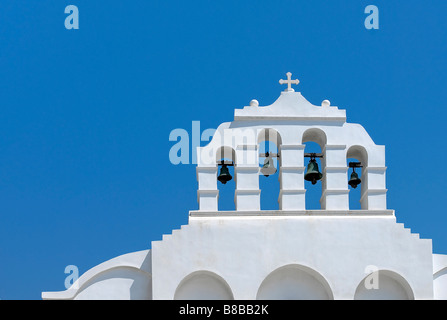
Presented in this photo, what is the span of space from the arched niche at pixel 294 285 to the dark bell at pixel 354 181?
8.63ft

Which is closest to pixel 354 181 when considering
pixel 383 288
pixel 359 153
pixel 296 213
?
pixel 359 153

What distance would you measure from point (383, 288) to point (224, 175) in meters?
4.56

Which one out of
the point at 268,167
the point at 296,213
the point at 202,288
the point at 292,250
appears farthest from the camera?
the point at 268,167

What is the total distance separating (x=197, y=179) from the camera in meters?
36.8

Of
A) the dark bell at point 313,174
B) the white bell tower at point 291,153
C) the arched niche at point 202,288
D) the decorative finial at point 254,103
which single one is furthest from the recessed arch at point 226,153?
the arched niche at point 202,288

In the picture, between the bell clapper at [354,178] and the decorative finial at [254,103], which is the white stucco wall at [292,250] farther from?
the decorative finial at [254,103]

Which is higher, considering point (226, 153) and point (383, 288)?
point (226, 153)

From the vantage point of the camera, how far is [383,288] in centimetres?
3619

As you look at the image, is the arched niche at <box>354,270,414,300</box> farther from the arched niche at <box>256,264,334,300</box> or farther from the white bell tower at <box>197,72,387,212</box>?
the white bell tower at <box>197,72,387,212</box>

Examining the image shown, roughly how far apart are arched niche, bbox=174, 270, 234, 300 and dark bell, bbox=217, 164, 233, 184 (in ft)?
8.65

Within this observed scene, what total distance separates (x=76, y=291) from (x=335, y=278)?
5813 millimetres

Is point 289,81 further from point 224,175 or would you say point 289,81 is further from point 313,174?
point 224,175
